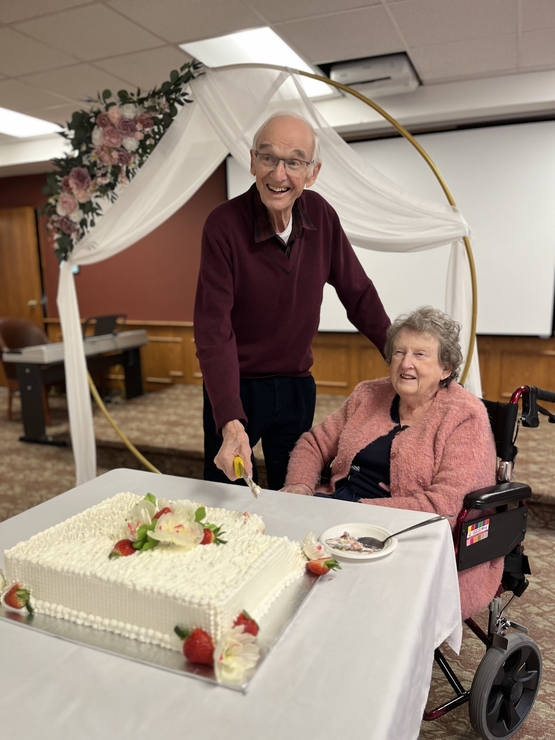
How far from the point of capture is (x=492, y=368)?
494 centimetres

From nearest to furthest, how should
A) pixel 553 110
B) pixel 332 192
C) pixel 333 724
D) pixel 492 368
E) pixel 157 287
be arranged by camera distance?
pixel 333 724, pixel 332 192, pixel 553 110, pixel 492 368, pixel 157 287

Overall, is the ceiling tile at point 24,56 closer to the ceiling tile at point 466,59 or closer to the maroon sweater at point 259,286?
the ceiling tile at point 466,59

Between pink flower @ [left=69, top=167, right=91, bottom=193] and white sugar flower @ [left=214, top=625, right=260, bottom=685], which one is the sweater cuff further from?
pink flower @ [left=69, top=167, right=91, bottom=193]

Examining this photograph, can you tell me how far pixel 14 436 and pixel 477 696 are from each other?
461 cm

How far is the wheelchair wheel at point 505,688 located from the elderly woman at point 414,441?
0.43ft

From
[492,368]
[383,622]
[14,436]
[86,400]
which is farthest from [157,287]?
[383,622]

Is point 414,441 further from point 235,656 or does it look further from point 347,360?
point 347,360

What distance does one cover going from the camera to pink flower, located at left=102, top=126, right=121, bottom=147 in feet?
9.20

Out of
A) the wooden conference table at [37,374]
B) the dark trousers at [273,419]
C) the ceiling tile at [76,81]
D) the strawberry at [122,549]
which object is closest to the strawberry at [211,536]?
the strawberry at [122,549]

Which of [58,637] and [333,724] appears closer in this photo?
[333,724]

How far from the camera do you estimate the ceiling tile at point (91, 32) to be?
301cm

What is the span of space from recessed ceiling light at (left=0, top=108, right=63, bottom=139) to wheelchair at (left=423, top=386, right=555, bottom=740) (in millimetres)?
4635

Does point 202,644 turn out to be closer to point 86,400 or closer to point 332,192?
point 332,192

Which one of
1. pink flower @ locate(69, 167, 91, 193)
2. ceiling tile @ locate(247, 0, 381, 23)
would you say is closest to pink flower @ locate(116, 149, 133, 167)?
pink flower @ locate(69, 167, 91, 193)
